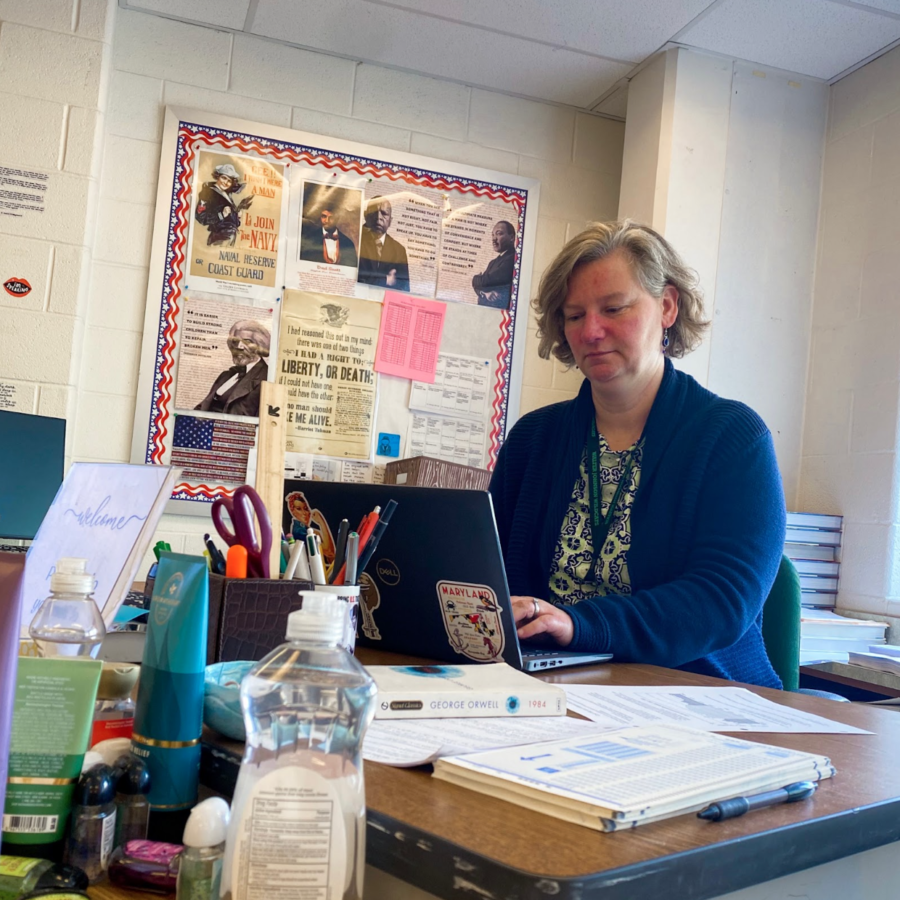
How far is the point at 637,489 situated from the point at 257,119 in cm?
181

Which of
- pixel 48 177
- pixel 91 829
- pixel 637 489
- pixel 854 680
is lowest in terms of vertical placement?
pixel 854 680

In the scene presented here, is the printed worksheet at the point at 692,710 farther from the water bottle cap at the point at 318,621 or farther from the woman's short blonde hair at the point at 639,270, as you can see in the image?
the woman's short blonde hair at the point at 639,270

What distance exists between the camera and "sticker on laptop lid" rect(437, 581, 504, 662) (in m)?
0.96

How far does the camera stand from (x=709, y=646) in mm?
1246

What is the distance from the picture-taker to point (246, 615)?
2.52 ft

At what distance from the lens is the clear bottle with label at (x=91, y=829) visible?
0.47 metres

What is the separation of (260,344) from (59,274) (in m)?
0.57

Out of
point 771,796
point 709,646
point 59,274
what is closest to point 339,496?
point 709,646

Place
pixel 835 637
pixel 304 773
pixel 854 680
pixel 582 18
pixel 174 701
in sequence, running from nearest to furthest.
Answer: pixel 304 773, pixel 174 701, pixel 854 680, pixel 835 637, pixel 582 18

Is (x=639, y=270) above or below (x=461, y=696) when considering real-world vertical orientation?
above

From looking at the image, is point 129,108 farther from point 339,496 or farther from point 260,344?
point 339,496

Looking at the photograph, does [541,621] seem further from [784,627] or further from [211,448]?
[211,448]

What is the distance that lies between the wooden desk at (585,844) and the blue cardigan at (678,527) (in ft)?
1.90

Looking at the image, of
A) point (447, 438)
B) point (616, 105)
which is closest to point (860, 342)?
point (616, 105)
